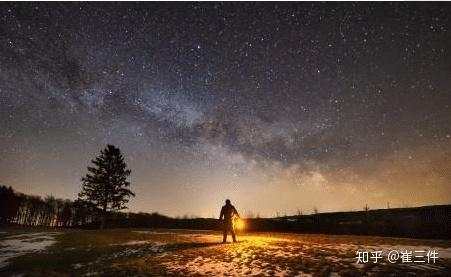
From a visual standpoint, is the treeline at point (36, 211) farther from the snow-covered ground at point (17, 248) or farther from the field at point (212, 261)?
the field at point (212, 261)

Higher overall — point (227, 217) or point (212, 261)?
point (227, 217)

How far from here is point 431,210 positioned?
19.2 meters

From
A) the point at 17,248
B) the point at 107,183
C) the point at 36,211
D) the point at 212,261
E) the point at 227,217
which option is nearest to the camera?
the point at 212,261

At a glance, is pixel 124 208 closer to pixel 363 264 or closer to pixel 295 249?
pixel 295 249

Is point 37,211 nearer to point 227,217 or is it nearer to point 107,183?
point 107,183

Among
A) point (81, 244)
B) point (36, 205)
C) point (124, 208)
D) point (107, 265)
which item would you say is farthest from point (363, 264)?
point (36, 205)

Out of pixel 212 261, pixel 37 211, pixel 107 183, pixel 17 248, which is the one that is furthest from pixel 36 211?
pixel 212 261

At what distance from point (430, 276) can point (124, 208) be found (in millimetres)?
41576

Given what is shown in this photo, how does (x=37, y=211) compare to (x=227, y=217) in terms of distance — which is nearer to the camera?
(x=227, y=217)

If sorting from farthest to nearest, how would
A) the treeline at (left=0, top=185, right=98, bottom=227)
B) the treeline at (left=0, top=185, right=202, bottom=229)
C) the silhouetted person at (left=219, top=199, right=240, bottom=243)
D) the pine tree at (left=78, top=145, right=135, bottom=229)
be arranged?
the treeline at (left=0, top=185, right=98, bottom=227)
the treeline at (left=0, top=185, right=202, bottom=229)
the pine tree at (left=78, top=145, right=135, bottom=229)
the silhouetted person at (left=219, top=199, right=240, bottom=243)

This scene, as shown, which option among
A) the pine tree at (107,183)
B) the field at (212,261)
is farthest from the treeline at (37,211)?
the field at (212,261)

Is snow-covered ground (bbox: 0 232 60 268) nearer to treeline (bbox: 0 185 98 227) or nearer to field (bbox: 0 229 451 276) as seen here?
field (bbox: 0 229 451 276)

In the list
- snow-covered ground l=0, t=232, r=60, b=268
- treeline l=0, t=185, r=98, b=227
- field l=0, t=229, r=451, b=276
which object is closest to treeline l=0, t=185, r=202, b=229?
treeline l=0, t=185, r=98, b=227

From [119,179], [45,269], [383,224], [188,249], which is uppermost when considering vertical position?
[119,179]
